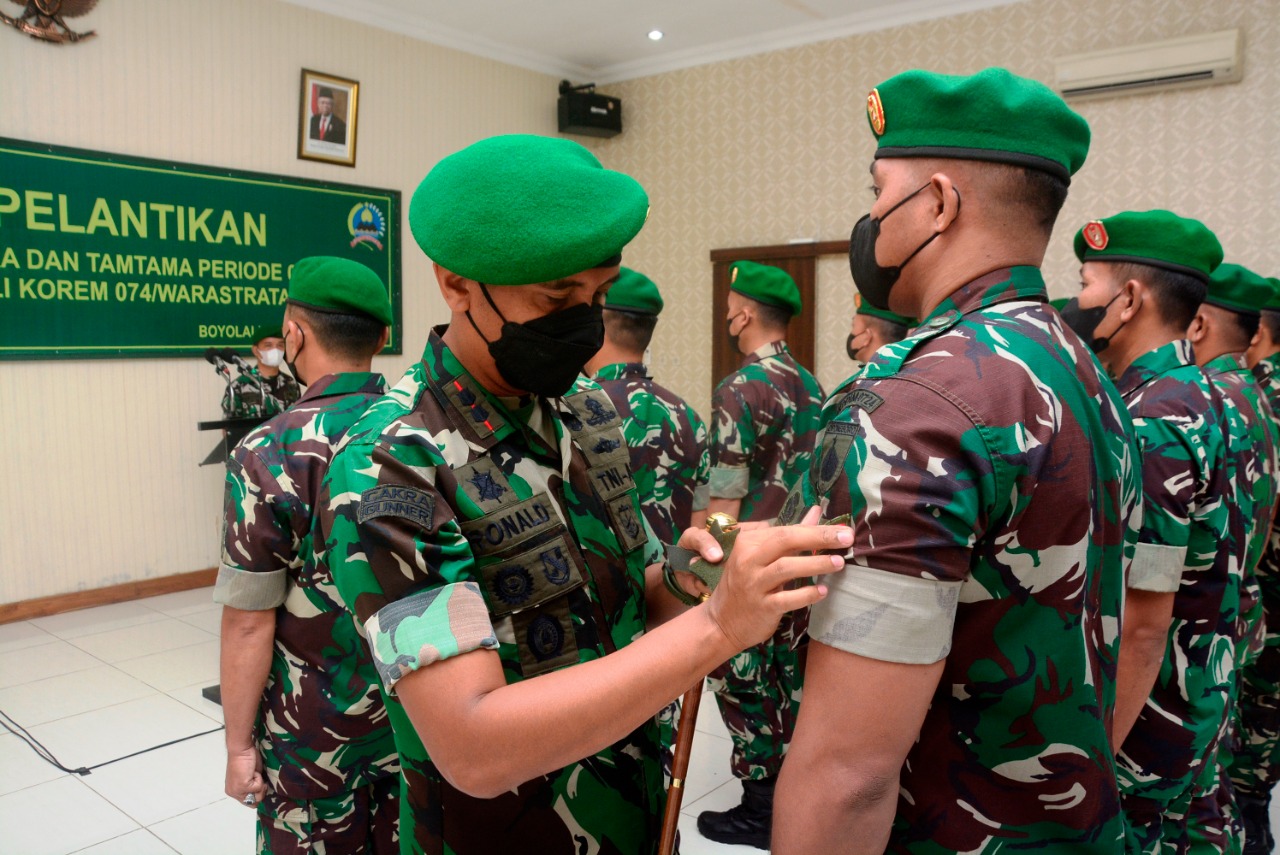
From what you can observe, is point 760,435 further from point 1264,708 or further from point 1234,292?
point 1264,708

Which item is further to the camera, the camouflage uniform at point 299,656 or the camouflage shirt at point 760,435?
the camouflage shirt at point 760,435

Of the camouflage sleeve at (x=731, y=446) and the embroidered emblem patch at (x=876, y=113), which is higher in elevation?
the embroidered emblem patch at (x=876, y=113)

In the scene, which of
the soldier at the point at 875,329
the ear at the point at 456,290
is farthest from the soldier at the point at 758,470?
the ear at the point at 456,290

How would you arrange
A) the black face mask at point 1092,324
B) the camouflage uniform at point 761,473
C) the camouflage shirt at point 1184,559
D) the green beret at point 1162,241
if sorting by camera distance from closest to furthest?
the camouflage shirt at point 1184,559 → the green beret at point 1162,241 → the black face mask at point 1092,324 → the camouflage uniform at point 761,473

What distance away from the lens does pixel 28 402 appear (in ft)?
15.0

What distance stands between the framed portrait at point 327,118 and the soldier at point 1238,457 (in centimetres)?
497

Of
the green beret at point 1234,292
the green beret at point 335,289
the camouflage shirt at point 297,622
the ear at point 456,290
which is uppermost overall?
the green beret at point 1234,292

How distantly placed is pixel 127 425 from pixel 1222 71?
244 inches

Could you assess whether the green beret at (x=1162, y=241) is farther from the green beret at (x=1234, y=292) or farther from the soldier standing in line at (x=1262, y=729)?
the soldier standing in line at (x=1262, y=729)

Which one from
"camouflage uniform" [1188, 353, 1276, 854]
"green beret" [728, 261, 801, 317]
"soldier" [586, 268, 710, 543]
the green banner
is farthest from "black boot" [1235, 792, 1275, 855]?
the green banner

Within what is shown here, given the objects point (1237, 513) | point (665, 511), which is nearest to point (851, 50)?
point (665, 511)

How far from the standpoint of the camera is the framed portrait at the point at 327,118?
5.53 metres

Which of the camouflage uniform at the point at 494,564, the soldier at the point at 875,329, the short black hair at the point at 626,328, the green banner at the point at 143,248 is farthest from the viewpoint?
the green banner at the point at 143,248

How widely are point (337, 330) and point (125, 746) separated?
2219 millimetres
